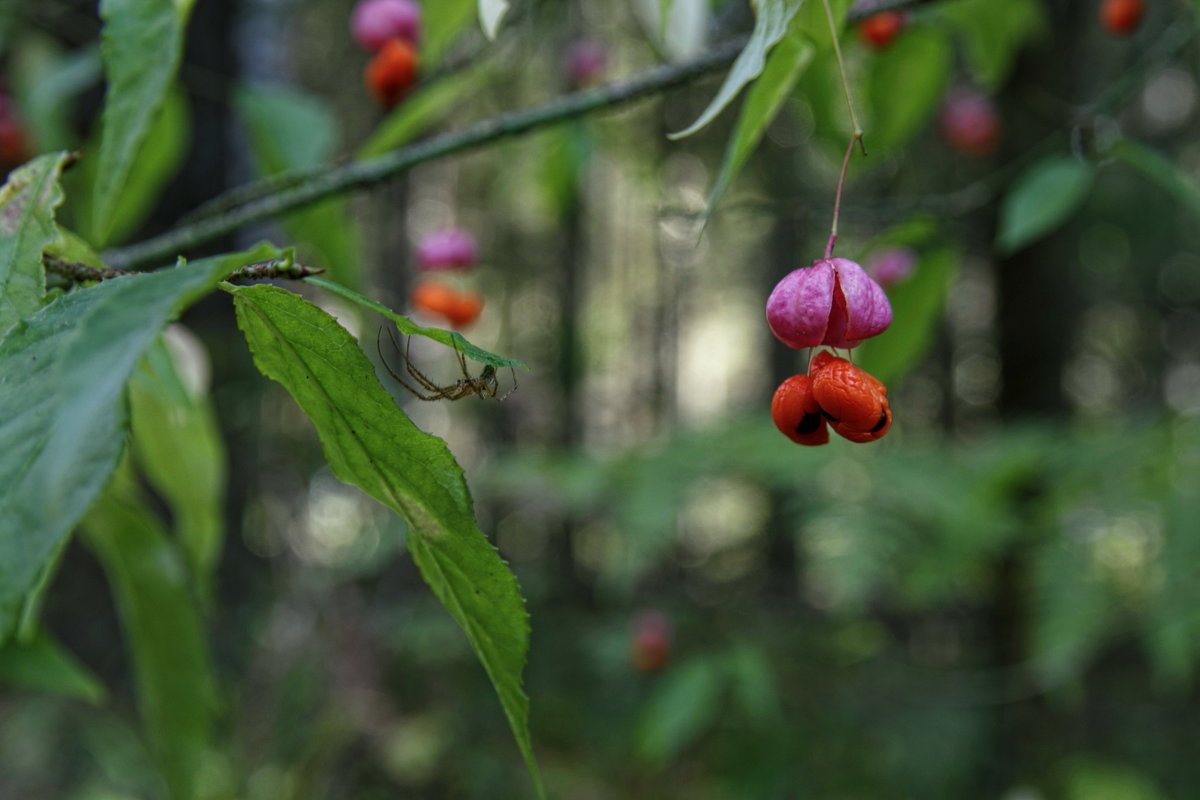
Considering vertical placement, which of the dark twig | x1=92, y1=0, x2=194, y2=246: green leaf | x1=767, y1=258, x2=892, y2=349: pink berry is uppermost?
x1=92, y1=0, x2=194, y2=246: green leaf

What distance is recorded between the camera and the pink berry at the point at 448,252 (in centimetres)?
147

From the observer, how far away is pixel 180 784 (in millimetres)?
856

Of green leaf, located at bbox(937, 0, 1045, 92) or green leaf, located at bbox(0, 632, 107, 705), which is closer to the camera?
green leaf, located at bbox(0, 632, 107, 705)

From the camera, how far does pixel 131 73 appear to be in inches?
24.2

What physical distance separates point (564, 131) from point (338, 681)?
2.82m

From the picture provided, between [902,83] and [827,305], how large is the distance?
74 cm

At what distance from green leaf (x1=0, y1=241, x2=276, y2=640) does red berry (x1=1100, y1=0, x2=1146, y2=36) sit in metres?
1.44

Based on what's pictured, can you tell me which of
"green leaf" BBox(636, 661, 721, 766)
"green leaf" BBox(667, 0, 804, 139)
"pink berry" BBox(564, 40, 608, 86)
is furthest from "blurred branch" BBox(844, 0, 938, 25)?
"green leaf" BBox(636, 661, 721, 766)

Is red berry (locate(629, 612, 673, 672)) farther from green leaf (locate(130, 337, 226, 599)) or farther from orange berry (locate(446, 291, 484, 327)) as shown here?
green leaf (locate(130, 337, 226, 599))

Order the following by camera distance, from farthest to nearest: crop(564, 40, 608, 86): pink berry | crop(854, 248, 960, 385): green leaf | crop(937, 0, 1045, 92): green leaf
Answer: crop(564, 40, 608, 86): pink berry, crop(937, 0, 1045, 92): green leaf, crop(854, 248, 960, 385): green leaf

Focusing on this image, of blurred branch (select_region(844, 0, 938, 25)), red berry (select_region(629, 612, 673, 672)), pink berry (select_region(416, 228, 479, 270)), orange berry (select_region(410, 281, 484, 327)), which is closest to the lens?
blurred branch (select_region(844, 0, 938, 25))

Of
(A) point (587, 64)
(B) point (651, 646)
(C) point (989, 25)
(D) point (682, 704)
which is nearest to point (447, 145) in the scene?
(C) point (989, 25)

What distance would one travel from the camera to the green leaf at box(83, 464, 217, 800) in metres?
0.85

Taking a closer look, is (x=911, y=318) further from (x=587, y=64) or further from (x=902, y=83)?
(x=587, y=64)
